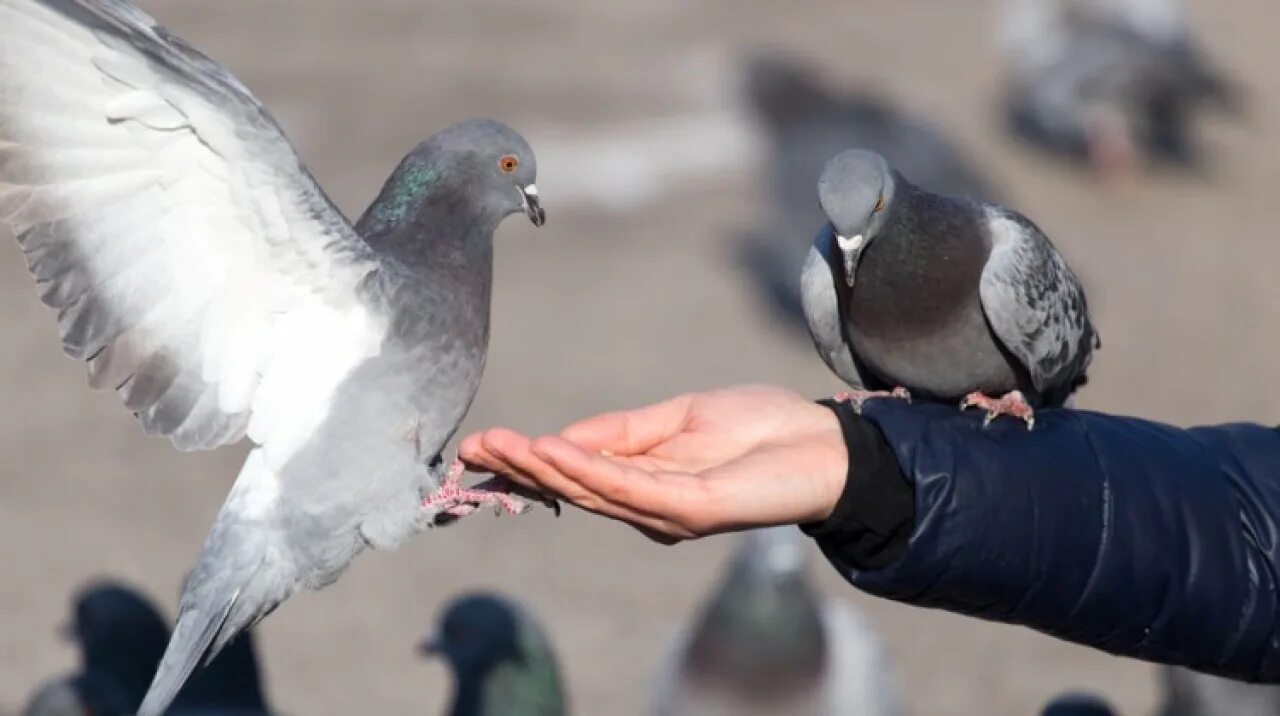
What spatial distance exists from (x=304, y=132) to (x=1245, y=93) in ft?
18.9

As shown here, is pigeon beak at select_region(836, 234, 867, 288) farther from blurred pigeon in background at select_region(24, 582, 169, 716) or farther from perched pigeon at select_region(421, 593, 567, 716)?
blurred pigeon in background at select_region(24, 582, 169, 716)

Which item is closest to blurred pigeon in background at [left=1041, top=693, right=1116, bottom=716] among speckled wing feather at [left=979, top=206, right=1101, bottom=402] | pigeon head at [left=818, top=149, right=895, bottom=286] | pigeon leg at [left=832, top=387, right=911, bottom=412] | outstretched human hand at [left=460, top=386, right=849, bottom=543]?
speckled wing feather at [left=979, top=206, right=1101, bottom=402]

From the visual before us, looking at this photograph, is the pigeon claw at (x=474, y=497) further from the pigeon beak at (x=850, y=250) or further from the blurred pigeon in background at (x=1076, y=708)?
the blurred pigeon in background at (x=1076, y=708)

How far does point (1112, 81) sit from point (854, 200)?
309 inches

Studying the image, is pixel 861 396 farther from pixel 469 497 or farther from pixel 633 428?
pixel 469 497

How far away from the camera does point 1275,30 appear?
13.6m

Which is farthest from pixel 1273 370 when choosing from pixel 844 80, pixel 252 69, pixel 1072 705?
pixel 252 69

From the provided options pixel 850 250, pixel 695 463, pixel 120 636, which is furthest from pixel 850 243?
pixel 120 636

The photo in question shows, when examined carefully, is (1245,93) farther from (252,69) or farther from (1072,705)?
(1072,705)

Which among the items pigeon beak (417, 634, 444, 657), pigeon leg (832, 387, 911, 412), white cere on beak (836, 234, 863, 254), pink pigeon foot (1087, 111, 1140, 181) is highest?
white cere on beak (836, 234, 863, 254)

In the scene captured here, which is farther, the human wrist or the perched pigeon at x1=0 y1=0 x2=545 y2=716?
the perched pigeon at x1=0 y1=0 x2=545 y2=716

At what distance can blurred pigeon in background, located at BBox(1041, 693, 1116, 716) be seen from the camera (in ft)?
17.6

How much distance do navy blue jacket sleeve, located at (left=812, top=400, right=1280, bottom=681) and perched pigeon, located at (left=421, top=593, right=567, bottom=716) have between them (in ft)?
9.09

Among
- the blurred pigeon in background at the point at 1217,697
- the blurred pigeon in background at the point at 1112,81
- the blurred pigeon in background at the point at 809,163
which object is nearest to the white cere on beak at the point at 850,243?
the blurred pigeon in background at the point at 1217,697
